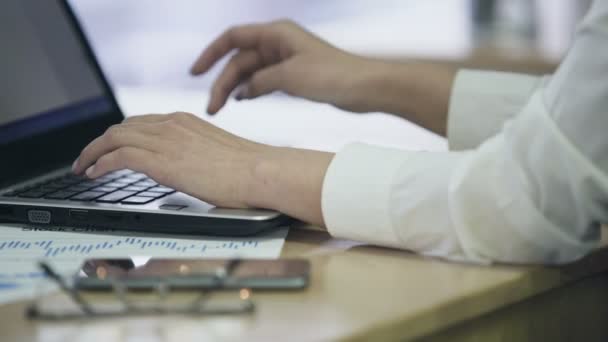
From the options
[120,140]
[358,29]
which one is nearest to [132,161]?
[120,140]

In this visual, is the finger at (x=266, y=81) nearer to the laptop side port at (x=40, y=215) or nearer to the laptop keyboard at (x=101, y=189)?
the laptop keyboard at (x=101, y=189)

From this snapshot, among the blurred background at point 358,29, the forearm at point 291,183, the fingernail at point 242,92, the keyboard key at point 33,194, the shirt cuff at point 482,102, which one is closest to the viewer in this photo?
the forearm at point 291,183

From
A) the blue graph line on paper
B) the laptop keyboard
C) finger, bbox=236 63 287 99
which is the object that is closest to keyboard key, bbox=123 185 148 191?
the laptop keyboard

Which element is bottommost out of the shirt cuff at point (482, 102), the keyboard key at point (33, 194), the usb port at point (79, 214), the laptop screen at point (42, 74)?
the shirt cuff at point (482, 102)

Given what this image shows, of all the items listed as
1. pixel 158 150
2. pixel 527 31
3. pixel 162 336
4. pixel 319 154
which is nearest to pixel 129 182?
pixel 158 150

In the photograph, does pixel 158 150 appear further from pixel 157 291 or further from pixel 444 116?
pixel 444 116

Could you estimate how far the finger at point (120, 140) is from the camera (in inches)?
33.5

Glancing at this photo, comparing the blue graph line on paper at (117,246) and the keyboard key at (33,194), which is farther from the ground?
the keyboard key at (33,194)

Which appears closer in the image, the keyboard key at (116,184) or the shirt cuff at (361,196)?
the shirt cuff at (361,196)

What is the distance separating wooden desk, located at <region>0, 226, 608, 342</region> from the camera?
22.6 inches

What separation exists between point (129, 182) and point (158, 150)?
11 cm

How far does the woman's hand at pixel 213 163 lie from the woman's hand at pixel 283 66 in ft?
1.09

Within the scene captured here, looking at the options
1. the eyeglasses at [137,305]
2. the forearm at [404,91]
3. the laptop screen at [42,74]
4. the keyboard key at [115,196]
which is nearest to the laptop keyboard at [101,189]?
the keyboard key at [115,196]

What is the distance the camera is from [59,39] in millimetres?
1162
